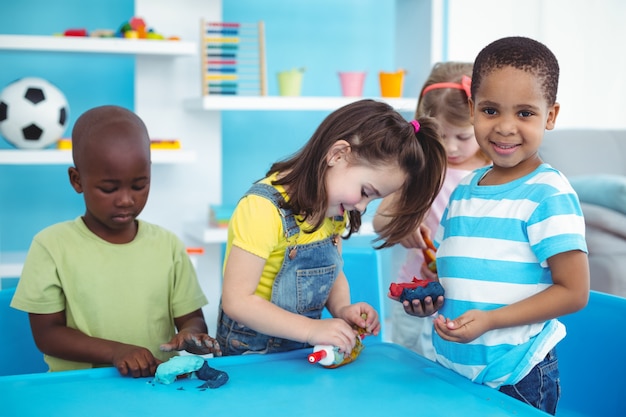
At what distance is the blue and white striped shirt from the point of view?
109cm

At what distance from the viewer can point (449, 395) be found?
3.39 feet

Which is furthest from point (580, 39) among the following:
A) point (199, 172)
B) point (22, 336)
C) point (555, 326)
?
point (22, 336)

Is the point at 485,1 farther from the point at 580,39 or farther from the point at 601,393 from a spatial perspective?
the point at 601,393

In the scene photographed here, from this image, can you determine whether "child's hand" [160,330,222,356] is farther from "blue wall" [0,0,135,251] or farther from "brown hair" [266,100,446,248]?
"blue wall" [0,0,135,251]

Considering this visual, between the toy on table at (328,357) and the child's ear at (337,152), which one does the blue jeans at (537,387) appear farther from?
the child's ear at (337,152)

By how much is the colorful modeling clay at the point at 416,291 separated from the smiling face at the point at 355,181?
0.15 metres

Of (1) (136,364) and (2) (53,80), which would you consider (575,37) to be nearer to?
(2) (53,80)

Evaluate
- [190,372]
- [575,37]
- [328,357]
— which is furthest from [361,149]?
[575,37]

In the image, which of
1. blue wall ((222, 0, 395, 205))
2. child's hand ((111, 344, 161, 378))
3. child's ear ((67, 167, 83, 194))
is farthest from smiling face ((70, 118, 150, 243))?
blue wall ((222, 0, 395, 205))

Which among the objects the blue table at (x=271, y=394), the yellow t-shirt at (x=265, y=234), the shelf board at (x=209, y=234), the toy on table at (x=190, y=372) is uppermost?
the yellow t-shirt at (x=265, y=234)

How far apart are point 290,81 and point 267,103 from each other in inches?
6.7

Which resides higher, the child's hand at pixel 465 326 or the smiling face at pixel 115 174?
the smiling face at pixel 115 174

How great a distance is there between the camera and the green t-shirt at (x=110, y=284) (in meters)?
1.30

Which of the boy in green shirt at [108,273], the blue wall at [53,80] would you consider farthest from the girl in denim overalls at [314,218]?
the blue wall at [53,80]
